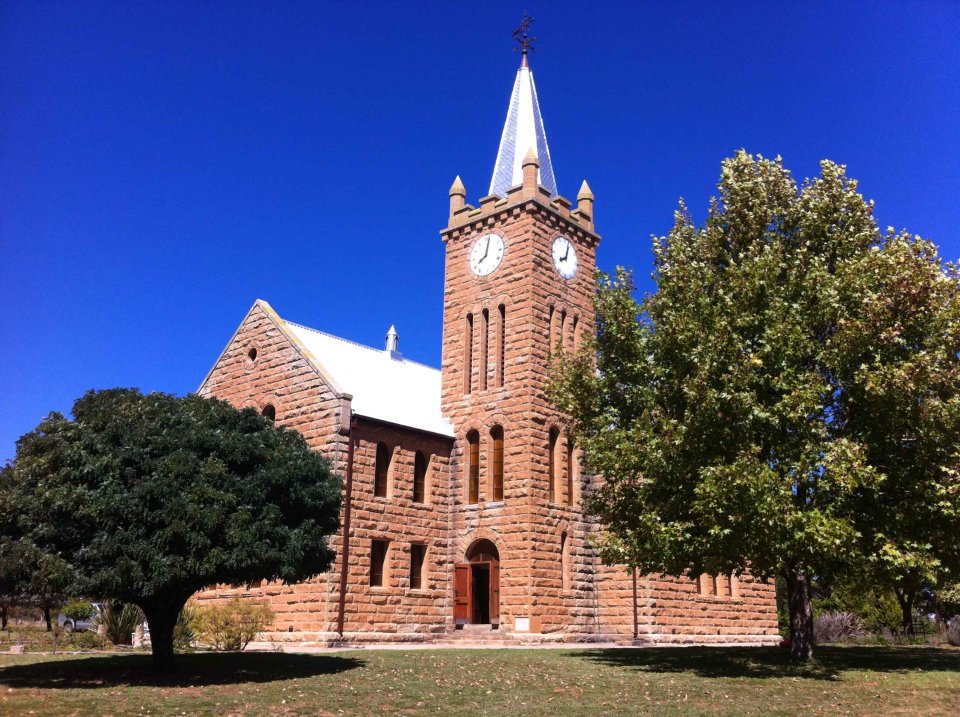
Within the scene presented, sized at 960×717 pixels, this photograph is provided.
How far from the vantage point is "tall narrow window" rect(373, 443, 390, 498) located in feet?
97.0

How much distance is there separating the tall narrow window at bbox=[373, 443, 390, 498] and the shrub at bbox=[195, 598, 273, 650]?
21.0ft

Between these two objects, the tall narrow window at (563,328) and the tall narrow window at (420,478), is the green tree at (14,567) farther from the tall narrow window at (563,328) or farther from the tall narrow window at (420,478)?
the tall narrow window at (563,328)

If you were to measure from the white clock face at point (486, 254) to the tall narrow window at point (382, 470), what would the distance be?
8270mm

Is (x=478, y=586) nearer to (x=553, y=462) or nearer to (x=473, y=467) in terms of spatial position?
(x=473, y=467)

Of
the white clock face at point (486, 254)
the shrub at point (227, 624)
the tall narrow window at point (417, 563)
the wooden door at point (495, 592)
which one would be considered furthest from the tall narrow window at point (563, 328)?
the shrub at point (227, 624)

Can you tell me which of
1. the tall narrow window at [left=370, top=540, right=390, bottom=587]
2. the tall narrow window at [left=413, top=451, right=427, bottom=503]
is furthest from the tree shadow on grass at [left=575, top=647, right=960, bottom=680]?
the tall narrow window at [left=413, top=451, right=427, bottom=503]

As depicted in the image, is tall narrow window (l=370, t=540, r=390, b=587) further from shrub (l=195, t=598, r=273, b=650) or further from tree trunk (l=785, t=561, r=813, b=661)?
tree trunk (l=785, t=561, r=813, b=661)

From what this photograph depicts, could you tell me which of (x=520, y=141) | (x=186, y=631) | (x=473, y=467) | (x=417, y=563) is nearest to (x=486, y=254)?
(x=520, y=141)

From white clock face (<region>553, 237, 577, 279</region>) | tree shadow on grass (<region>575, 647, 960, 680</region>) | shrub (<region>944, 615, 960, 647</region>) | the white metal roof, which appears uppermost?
white clock face (<region>553, 237, 577, 279</region>)

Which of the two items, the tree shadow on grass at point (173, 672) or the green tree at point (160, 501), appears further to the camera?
the tree shadow on grass at point (173, 672)

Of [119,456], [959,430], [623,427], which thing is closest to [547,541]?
[623,427]

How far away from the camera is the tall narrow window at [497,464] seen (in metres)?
30.6

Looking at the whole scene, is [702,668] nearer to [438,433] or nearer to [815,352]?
[815,352]

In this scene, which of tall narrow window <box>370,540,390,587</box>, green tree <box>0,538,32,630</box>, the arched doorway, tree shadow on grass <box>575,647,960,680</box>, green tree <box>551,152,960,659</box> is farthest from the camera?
the arched doorway
